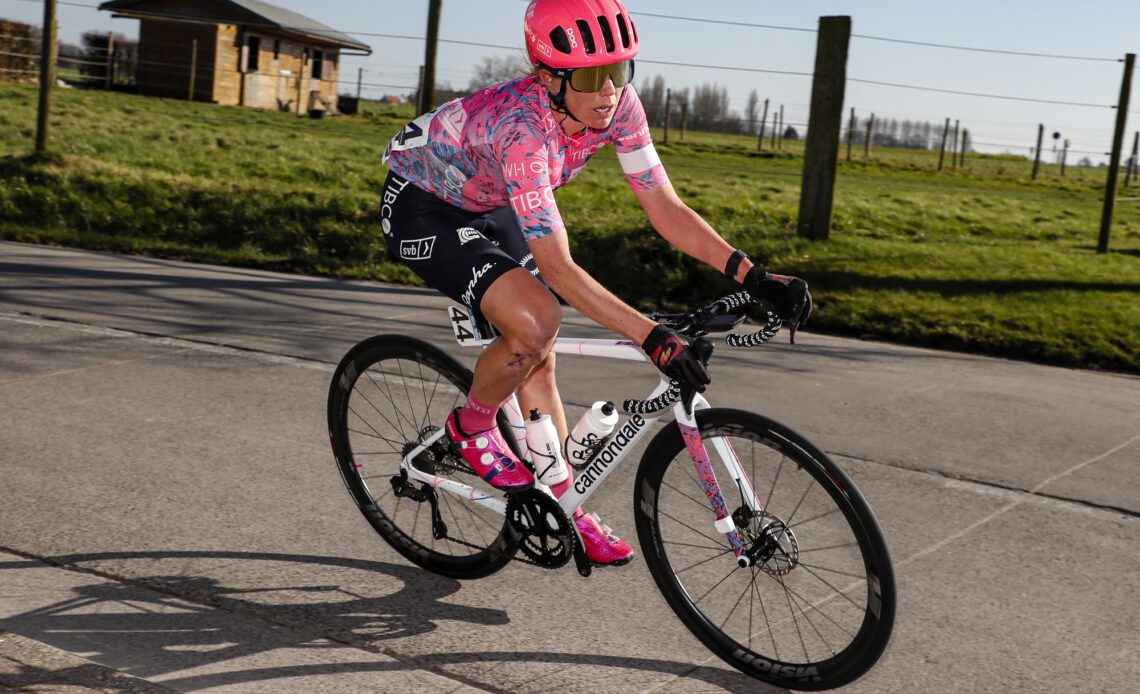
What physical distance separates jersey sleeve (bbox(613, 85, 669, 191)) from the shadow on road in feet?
4.87

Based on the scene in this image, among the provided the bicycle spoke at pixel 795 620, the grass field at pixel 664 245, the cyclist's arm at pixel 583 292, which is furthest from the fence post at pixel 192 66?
the bicycle spoke at pixel 795 620

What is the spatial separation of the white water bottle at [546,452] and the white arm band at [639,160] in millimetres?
852

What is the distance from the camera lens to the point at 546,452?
3818 millimetres

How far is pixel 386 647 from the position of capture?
3.60m

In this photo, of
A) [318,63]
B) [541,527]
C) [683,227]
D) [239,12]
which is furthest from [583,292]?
[318,63]

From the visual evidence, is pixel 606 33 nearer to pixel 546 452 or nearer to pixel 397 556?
pixel 546 452

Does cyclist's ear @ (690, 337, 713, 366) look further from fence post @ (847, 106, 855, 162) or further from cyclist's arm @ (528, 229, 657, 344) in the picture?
fence post @ (847, 106, 855, 162)

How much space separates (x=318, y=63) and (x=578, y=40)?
157 ft

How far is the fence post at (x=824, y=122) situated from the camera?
1203 cm

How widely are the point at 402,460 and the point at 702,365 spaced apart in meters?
1.60

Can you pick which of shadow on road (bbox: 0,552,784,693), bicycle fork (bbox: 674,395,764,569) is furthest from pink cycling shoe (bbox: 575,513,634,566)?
bicycle fork (bbox: 674,395,764,569)

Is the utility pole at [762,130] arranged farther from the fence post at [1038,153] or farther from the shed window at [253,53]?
the shed window at [253,53]

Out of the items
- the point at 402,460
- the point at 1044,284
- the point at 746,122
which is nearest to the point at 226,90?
the point at 746,122

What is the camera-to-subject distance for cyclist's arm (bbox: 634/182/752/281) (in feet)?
12.2
